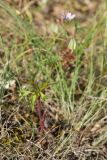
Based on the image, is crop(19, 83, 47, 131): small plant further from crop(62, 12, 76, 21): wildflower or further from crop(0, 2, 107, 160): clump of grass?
crop(62, 12, 76, 21): wildflower

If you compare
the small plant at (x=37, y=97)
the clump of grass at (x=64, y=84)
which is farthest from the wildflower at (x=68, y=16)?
the small plant at (x=37, y=97)

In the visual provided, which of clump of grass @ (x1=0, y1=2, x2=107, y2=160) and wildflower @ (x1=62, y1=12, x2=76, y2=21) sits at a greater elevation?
wildflower @ (x1=62, y1=12, x2=76, y2=21)

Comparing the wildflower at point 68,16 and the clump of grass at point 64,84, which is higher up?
the wildflower at point 68,16

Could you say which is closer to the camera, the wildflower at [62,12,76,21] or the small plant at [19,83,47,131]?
the small plant at [19,83,47,131]

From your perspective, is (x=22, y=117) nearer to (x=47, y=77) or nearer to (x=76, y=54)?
(x=47, y=77)

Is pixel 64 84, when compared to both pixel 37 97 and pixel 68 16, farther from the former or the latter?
pixel 68 16

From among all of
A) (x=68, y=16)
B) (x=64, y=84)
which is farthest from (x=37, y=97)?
(x=68, y=16)

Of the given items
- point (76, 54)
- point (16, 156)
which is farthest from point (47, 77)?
point (16, 156)

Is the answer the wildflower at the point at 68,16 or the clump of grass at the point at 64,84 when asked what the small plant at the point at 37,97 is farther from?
the wildflower at the point at 68,16

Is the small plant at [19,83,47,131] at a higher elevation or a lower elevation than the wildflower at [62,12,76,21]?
lower

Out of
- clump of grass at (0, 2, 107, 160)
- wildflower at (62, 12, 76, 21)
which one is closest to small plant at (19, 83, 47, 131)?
clump of grass at (0, 2, 107, 160)

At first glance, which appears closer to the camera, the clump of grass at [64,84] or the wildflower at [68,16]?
the clump of grass at [64,84]
